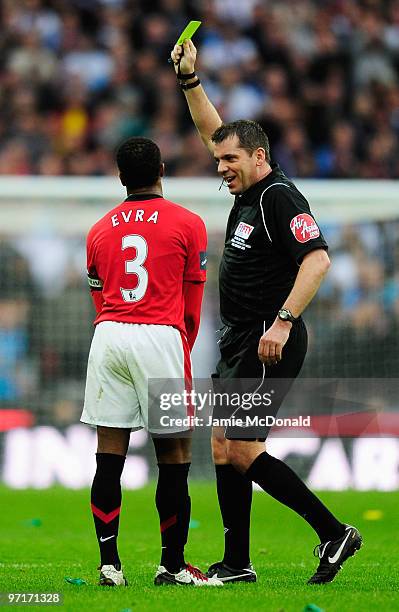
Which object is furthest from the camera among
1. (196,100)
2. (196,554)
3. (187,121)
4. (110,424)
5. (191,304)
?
(187,121)

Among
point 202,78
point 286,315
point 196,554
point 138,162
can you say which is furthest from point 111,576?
point 202,78

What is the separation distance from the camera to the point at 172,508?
6125 millimetres

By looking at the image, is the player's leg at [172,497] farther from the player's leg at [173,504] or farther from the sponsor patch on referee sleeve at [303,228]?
the sponsor patch on referee sleeve at [303,228]

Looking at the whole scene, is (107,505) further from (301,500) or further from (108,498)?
(301,500)

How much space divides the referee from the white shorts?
409 millimetres

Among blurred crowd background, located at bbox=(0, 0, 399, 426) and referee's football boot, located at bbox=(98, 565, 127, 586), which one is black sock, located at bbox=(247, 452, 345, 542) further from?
blurred crowd background, located at bbox=(0, 0, 399, 426)

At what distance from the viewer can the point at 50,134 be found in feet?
51.0

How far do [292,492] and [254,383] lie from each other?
1.84ft

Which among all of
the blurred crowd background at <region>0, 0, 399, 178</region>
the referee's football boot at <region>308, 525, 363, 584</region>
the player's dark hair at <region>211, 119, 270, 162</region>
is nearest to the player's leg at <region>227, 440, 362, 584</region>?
the referee's football boot at <region>308, 525, 363, 584</region>

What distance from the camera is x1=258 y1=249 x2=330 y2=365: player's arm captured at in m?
6.05

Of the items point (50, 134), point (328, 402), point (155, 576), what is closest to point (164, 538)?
point (155, 576)

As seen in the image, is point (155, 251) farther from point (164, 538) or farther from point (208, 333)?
point (208, 333)

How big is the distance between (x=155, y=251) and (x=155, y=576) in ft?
5.31

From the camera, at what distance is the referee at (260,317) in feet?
20.3
